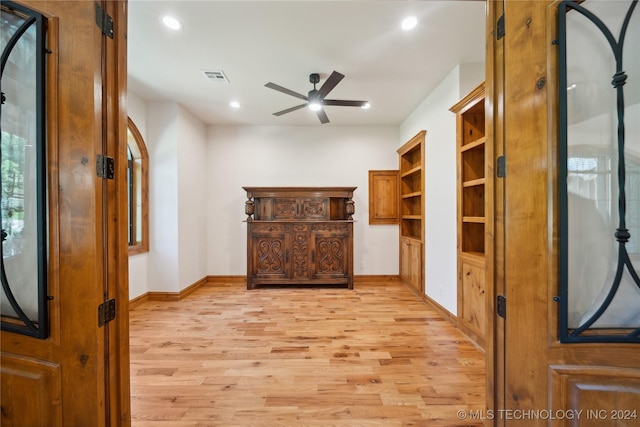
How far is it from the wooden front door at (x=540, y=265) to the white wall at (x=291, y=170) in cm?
390

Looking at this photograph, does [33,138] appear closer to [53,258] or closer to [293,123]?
[53,258]

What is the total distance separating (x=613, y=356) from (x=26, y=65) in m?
2.42

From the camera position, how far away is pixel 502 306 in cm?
101

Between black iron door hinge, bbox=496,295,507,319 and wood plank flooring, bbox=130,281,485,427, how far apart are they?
1.07m

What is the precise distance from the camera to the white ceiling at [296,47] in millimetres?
2037

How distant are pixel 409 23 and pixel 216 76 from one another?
217 cm

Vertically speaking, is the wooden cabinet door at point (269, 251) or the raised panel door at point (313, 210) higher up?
the raised panel door at point (313, 210)

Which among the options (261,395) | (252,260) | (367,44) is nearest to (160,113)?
(252,260)

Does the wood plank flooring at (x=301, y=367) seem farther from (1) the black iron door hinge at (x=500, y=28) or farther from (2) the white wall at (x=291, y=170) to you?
(1) the black iron door hinge at (x=500, y=28)

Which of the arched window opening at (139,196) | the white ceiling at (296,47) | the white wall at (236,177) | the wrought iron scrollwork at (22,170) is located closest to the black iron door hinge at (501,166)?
the white ceiling at (296,47)

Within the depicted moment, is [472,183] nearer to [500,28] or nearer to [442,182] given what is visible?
[442,182]

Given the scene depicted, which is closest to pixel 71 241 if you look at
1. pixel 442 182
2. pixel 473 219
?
pixel 473 219

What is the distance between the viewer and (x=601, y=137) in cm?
92

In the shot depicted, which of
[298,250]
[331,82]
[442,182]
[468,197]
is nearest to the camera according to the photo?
[331,82]
